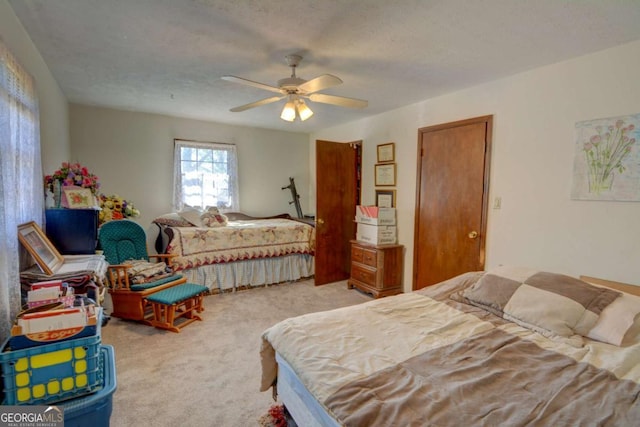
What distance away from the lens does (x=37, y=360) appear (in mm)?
1064

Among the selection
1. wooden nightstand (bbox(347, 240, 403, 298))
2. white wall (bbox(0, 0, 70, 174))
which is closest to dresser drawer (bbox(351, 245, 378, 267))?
wooden nightstand (bbox(347, 240, 403, 298))

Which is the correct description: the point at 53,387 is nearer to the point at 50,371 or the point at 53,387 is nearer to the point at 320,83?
the point at 50,371

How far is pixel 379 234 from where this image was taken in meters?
3.72

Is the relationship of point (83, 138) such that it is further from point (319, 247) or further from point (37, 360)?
point (37, 360)

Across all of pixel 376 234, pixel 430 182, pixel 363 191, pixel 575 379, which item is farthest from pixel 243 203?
pixel 575 379

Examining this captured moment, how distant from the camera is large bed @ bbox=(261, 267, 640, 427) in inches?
39.8

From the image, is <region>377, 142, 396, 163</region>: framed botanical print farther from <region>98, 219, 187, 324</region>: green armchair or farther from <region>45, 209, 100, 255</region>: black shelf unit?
<region>45, 209, 100, 255</region>: black shelf unit

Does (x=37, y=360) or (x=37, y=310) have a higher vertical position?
(x=37, y=310)

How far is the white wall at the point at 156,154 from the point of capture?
411cm

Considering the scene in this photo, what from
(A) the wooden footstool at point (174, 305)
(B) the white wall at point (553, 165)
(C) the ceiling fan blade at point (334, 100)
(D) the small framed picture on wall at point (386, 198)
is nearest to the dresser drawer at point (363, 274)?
(D) the small framed picture on wall at point (386, 198)

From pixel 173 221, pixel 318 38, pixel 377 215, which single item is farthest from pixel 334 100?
pixel 173 221

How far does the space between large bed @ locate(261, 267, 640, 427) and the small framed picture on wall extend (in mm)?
2031

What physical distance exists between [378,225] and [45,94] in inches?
137

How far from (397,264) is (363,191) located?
123 cm
